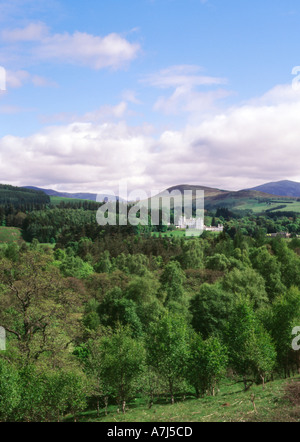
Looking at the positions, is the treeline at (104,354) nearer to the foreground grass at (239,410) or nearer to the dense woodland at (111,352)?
the dense woodland at (111,352)

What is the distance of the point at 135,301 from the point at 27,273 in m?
31.9

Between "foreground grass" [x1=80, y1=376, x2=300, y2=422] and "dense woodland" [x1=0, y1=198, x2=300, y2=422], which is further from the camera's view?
"dense woodland" [x1=0, y1=198, x2=300, y2=422]

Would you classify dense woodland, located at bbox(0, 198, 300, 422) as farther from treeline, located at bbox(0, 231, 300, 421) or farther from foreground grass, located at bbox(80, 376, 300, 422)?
foreground grass, located at bbox(80, 376, 300, 422)

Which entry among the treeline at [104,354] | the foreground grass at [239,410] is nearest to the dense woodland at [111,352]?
the treeline at [104,354]

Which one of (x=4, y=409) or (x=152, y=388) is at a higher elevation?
(x=4, y=409)

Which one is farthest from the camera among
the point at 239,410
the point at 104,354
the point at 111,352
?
the point at 104,354

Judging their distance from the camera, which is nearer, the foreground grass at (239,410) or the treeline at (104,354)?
the foreground grass at (239,410)

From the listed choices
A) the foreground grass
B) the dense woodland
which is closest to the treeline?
the dense woodland

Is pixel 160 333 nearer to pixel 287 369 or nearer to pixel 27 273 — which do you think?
pixel 27 273

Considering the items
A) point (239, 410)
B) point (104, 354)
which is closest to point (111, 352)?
point (104, 354)

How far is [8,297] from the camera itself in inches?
2116

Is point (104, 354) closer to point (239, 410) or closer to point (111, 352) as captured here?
point (111, 352)

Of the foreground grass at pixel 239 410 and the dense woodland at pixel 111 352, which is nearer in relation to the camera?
the foreground grass at pixel 239 410
